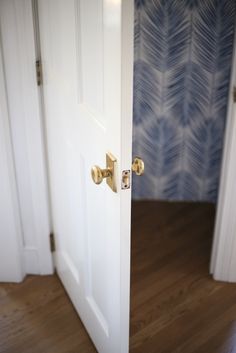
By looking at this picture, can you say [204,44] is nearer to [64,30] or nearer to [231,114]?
[231,114]

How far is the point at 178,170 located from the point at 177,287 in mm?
742

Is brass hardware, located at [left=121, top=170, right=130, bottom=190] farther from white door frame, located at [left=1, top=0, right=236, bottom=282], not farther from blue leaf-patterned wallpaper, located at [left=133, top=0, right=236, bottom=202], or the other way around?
blue leaf-patterned wallpaper, located at [left=133, top=0, right=236, bottom=202]

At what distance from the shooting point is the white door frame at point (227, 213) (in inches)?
75.9

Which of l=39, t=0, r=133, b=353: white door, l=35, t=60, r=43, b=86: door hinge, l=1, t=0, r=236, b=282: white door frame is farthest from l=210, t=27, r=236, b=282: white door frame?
l=35, t=60, r=43, b=86: door hinge

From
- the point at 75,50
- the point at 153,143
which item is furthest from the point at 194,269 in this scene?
the point at 75,50

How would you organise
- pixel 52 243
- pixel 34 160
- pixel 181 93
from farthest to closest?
pixel 181 93 → pixel 52 243 → pixel 34 160

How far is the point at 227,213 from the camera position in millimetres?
2035

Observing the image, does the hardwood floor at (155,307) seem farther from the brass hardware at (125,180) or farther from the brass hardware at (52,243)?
the brass hardware at (125,180)

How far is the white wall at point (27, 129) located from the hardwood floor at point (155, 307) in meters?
0.18

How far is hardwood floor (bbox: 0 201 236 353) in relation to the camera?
189cm

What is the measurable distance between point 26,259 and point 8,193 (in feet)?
1.17

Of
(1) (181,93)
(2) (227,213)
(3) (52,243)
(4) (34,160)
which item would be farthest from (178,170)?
(4) (34,160)

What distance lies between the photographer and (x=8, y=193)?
78.1 inches

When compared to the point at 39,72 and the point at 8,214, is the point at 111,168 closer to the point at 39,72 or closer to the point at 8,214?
the point at 39,72
